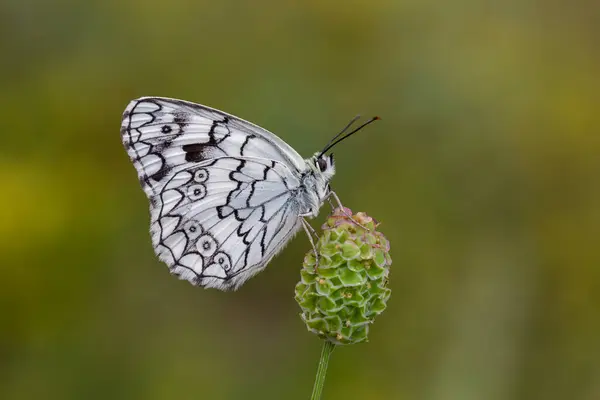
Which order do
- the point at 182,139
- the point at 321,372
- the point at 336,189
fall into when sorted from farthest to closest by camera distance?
the point at 336,189 < the point at 182,139 < the point at 321,372

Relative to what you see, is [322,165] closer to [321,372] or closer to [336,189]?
[321,372]

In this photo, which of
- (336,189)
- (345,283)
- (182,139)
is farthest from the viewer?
(336,189)

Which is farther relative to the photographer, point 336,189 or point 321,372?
point 336,189

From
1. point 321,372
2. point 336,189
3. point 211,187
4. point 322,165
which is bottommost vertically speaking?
point 321,372

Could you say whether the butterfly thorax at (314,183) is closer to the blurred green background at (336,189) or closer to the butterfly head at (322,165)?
the butterfly head at (322,165)

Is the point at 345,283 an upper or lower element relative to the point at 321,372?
upper

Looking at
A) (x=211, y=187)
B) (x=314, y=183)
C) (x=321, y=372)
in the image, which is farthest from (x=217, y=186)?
(x=321, y=372)

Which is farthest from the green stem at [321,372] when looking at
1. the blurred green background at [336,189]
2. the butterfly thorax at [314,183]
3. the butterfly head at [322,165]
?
the blurred green background at [336,189]

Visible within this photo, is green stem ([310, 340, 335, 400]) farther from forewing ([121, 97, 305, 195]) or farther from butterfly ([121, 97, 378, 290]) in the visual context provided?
forewing ([121, 97, 305, 195])
